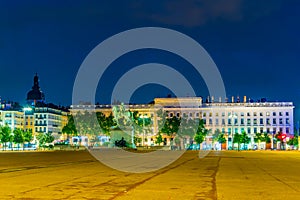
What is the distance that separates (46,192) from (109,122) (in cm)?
15158

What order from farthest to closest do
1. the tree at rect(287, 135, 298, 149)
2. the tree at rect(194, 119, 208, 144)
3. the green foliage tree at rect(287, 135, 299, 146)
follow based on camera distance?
the tree at rect(194, 119, 208, 144), the tree at rect(287, 135, 298, 149), the green foliage tree at rect(287, 135, 299, 146)

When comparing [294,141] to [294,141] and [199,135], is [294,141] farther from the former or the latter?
[199,135]

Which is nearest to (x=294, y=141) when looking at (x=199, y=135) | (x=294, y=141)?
(x=294, y=141)

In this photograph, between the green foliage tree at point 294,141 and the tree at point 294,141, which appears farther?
the tree at point 294,141

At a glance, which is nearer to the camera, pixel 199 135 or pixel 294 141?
pixel 294 141

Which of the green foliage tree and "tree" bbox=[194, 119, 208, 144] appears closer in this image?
the green foliage tree

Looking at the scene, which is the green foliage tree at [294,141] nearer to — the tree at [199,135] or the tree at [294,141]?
the tree at [294,141]

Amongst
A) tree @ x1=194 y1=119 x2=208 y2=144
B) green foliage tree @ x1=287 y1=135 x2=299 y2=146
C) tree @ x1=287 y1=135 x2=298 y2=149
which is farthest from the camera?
tree @ x1=194 y1=119 x2=208 y2=144

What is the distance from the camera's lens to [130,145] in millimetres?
106062

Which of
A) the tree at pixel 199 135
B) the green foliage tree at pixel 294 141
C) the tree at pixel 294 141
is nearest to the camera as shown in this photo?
the green foliage tree at pixel 294 141

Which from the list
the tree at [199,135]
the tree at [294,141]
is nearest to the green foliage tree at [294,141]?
the tree at [294,141]

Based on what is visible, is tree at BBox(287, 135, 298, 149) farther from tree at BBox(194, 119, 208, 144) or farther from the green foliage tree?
tree at BBox(194, 119, 208, 144)

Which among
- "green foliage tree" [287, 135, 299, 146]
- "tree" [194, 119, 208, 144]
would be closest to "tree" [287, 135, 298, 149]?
"green foliage tree" [287, 135, 299, 146]

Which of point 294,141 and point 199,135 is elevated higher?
point 199,135
